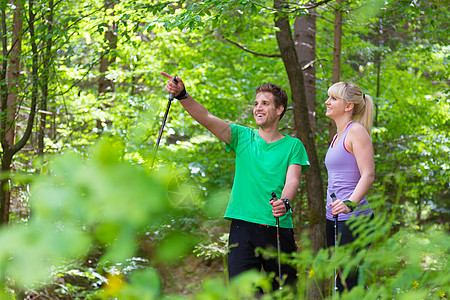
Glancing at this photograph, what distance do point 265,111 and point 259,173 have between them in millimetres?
402

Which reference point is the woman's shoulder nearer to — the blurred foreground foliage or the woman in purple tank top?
the woman in purple tank top

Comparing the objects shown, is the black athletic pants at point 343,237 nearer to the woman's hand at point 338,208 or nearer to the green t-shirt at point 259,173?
the woman's hand at point 338,208

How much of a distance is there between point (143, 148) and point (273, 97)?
246 cm

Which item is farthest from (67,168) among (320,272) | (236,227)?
(236,227)

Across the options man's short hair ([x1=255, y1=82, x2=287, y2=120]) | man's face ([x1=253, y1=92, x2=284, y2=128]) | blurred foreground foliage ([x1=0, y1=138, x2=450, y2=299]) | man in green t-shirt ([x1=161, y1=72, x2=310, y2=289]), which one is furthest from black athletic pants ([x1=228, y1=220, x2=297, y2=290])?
blurred foreground foliage ([x1=0, y1=138, x2=450, y2=299])

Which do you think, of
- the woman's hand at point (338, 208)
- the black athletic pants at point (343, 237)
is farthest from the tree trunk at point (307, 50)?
the woman's hand at point (338, 208)

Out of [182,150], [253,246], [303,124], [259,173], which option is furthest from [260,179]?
[303,124]

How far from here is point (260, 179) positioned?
10.2 feet

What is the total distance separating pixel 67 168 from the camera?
0.65 m

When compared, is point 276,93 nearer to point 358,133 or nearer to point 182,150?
point 358,133

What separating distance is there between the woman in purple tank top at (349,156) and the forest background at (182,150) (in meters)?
0.46

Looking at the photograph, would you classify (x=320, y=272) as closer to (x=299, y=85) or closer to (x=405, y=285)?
(x=405, y=285)

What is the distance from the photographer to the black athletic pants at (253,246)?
2.98 m

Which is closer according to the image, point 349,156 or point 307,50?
point 349,156
